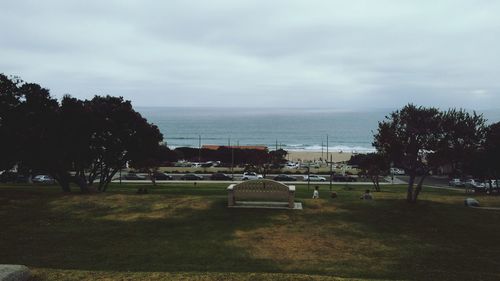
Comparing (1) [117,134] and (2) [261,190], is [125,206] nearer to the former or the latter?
(2) [261,190]

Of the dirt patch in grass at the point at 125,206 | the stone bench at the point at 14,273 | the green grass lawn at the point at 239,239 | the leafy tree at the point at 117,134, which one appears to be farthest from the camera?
the leafy tree at the point at 117,134

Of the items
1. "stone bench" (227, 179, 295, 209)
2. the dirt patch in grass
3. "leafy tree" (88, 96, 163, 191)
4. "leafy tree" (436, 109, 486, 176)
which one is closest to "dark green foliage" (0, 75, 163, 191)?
"leafy tree" (88, 96, 163, 191)

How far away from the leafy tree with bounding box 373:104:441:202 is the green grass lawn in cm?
199

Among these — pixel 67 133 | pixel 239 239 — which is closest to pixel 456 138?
pixel 239 239

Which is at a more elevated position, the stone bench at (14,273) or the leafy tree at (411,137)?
the leafy tree at (411,137)

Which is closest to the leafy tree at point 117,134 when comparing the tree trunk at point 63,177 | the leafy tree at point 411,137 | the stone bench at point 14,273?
the tree trunk at point 63,177

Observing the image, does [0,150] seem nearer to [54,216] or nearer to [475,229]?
[54,216]

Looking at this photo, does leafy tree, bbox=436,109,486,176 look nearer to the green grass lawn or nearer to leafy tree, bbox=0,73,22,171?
the green grass lawn

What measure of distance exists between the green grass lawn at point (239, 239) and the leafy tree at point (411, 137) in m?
1.99

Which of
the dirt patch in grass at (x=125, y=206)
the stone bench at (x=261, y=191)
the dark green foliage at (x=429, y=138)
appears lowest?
the dirt patch in grass at (x=125, y=206)

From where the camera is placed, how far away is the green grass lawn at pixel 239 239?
11.6 metres

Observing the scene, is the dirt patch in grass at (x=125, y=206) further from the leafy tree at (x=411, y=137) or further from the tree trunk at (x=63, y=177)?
the leafy tree at (x=411, y=137)

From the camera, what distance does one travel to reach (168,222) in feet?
57.5

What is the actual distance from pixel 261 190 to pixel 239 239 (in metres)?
5.82
